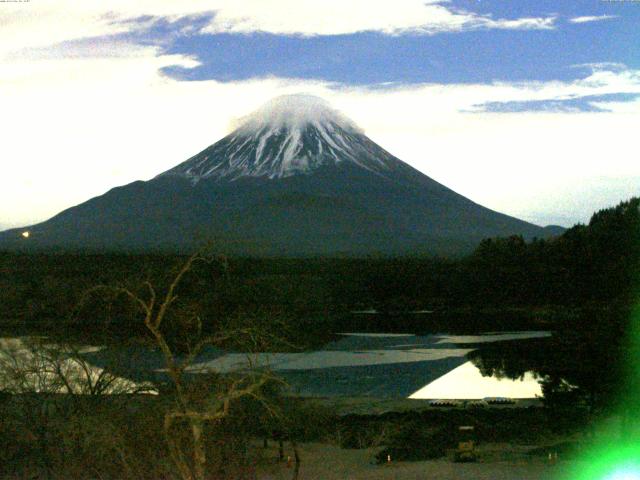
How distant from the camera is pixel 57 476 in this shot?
11.9 m

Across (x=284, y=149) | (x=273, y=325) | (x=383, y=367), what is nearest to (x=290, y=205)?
(x=284, y=149)

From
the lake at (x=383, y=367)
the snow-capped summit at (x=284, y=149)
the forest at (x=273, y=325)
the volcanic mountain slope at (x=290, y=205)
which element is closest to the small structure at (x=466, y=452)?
the forest at (x=273, y=325)

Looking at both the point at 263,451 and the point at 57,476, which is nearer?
the point at 57,476

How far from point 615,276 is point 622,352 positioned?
31.4 metres

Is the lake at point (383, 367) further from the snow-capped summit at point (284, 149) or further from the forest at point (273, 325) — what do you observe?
the snow-capped summit at point (284, 149)

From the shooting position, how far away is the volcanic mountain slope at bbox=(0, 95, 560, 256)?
97.8m

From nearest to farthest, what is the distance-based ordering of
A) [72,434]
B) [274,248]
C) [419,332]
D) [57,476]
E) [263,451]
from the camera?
[72,434] < [57,476] < [263,451] < [419,332] < [274,248]

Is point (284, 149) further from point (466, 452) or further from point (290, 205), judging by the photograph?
point (466, 452)

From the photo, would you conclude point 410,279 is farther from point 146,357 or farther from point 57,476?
point 57,476

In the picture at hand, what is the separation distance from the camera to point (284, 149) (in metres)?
123

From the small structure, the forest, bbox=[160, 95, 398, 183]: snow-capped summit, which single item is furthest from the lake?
bbox=[160, 95, 398, 183]: snow-capped summit

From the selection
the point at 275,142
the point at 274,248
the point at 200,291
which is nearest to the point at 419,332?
the point at 200,291

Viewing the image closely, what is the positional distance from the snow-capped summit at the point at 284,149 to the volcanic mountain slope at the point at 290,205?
5.2 inches

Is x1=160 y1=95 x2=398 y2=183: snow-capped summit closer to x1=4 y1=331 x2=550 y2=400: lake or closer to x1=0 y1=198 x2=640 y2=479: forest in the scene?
x1=0 y1=198 x2=640 y2=479: forest
